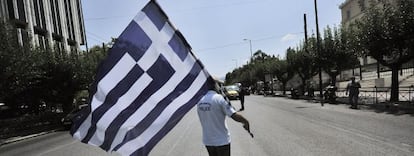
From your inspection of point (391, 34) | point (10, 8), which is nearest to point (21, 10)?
point (10, 8)

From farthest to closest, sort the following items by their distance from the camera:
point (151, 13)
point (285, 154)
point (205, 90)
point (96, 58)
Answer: point (96, 58) < point (285, 154) < point (205, 90) < point (151, 13)

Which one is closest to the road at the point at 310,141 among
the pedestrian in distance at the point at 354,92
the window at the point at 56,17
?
the pedestrian in distance at the point at 354,92

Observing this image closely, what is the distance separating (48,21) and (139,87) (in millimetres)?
50202

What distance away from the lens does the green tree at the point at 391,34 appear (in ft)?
74.1

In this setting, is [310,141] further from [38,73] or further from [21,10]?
[21,10]

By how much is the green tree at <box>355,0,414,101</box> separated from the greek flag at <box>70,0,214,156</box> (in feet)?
67.0

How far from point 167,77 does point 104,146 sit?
1.02 m

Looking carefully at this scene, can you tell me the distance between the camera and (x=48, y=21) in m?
51.3

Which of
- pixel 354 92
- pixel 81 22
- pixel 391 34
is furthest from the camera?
pixel 81 22

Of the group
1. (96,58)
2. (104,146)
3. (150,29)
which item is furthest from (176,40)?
(96,58)

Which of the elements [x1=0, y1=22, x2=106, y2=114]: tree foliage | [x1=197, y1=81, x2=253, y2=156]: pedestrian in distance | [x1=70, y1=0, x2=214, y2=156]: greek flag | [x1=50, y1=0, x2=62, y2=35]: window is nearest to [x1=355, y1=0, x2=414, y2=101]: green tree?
[x1=0, y1=22, x2=106, y2=114]: tree foliage

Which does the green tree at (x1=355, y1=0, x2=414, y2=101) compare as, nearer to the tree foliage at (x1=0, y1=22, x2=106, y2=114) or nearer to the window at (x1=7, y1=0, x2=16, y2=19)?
the tree foliage at (x1=0, y1=22, x2=106, y2=114)

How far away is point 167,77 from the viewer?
4828 mm

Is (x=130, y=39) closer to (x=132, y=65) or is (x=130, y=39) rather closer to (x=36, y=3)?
(x=132, y=65)
